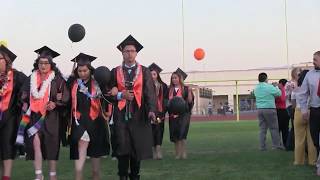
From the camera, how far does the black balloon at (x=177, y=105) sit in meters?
10.7

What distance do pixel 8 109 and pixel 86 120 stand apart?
1.20m

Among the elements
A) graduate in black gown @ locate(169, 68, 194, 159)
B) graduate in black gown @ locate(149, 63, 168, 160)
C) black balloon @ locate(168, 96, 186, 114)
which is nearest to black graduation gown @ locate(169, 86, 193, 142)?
graduate in black gown @ locate(169, 68, 194, 159)

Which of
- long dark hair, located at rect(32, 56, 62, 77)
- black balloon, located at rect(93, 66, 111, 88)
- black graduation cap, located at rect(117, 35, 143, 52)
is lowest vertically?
black balloon, located at rect(93, 66, 111, 88)

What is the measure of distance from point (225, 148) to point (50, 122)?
7.49 m

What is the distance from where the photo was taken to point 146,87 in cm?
756

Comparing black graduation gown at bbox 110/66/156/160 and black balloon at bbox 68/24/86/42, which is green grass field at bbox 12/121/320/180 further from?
black balloon at bbox 68/24/86/42

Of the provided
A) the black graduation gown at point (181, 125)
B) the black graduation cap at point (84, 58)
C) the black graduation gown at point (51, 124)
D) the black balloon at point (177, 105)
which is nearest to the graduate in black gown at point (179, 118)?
the black graduation gown at point (181, 125)

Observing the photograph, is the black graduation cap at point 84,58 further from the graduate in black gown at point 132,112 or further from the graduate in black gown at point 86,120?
the graduate in black gown at point 132,112

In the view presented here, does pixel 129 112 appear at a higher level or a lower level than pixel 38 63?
lower

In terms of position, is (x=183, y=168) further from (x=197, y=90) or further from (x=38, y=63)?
(x=197, y=90)

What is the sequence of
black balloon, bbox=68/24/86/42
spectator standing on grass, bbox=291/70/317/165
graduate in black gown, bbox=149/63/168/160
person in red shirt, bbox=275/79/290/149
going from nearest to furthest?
black balloon, bbox=68/24/86/42 → spectator standing on grass, bbox=291/70/317/165 → graduate in black gown, bbox=149/63/168/160 → person in red shirt, bbox=275/79/290/149

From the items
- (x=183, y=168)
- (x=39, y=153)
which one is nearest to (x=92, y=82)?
(x=39, y=153)

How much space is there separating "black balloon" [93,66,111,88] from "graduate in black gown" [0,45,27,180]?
1.29m

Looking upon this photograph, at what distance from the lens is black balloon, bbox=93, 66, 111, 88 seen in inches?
283
